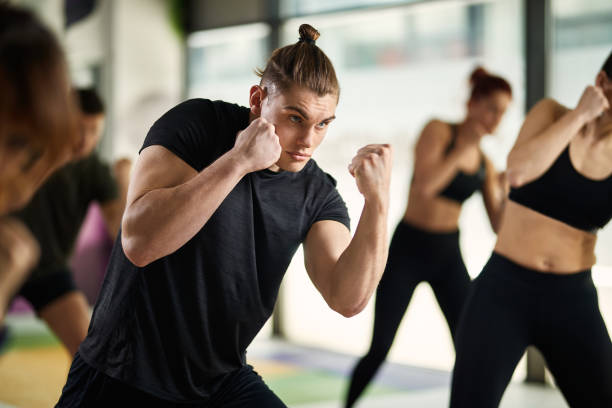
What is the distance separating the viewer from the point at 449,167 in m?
2.93

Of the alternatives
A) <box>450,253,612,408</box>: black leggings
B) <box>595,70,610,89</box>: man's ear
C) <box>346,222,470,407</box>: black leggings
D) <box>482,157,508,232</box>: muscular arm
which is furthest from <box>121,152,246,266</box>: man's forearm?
<box>482,157,508,232</box>: muscular arm

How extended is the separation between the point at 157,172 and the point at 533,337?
115cm

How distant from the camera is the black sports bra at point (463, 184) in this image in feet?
10.1

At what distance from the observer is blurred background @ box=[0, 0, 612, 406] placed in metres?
3.84

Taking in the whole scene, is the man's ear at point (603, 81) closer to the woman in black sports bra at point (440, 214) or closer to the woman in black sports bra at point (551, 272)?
the woman in black sports bra at point (551, 272)

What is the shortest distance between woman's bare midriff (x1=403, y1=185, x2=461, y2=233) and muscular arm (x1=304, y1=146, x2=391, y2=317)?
4.95ft

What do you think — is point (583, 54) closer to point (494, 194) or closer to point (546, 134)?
point (494, 194)

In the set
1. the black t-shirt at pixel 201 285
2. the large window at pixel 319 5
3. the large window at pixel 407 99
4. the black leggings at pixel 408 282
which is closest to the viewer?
the black t-shirt at pixel 201 285

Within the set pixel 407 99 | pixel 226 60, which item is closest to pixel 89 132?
pixel 407 99

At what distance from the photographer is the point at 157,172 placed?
1418 millimetres

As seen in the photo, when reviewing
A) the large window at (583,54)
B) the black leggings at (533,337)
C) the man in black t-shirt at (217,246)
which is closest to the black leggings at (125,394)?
the man in black t-shirt at (217,246)

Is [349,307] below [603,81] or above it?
below

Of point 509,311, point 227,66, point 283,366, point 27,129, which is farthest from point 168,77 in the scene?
point 27,129

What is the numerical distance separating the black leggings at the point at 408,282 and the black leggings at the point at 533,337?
929mm
